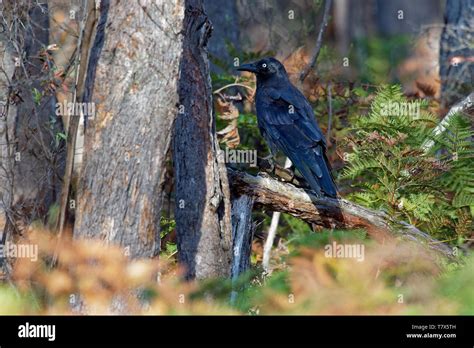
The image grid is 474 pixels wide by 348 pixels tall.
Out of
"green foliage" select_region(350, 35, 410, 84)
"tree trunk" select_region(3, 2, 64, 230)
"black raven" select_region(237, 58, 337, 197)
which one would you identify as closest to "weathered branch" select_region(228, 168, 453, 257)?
"black raven" select_region(237, 58, 337, 197)

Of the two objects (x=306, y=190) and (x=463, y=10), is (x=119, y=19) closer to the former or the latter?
(x=306, y=190)

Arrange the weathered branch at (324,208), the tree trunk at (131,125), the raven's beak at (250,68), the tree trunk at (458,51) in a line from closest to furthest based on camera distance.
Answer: the tree trunk at (131,125), the weathered branch at (324,208), the raven's beak at (250,68), the tree trunk at (458,51)

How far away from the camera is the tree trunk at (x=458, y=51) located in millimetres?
12258

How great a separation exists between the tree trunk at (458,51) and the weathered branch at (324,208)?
4.50 m

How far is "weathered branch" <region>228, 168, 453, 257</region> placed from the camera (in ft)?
26.8

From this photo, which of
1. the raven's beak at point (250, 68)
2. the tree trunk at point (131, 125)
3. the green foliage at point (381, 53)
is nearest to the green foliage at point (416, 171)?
the raven's beak at point (250, 68)

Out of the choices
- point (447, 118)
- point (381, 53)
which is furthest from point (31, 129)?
point (381, 53)

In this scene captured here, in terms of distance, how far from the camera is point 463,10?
12.5 meters

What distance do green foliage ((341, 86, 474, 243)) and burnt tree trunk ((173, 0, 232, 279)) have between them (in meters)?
1.92
